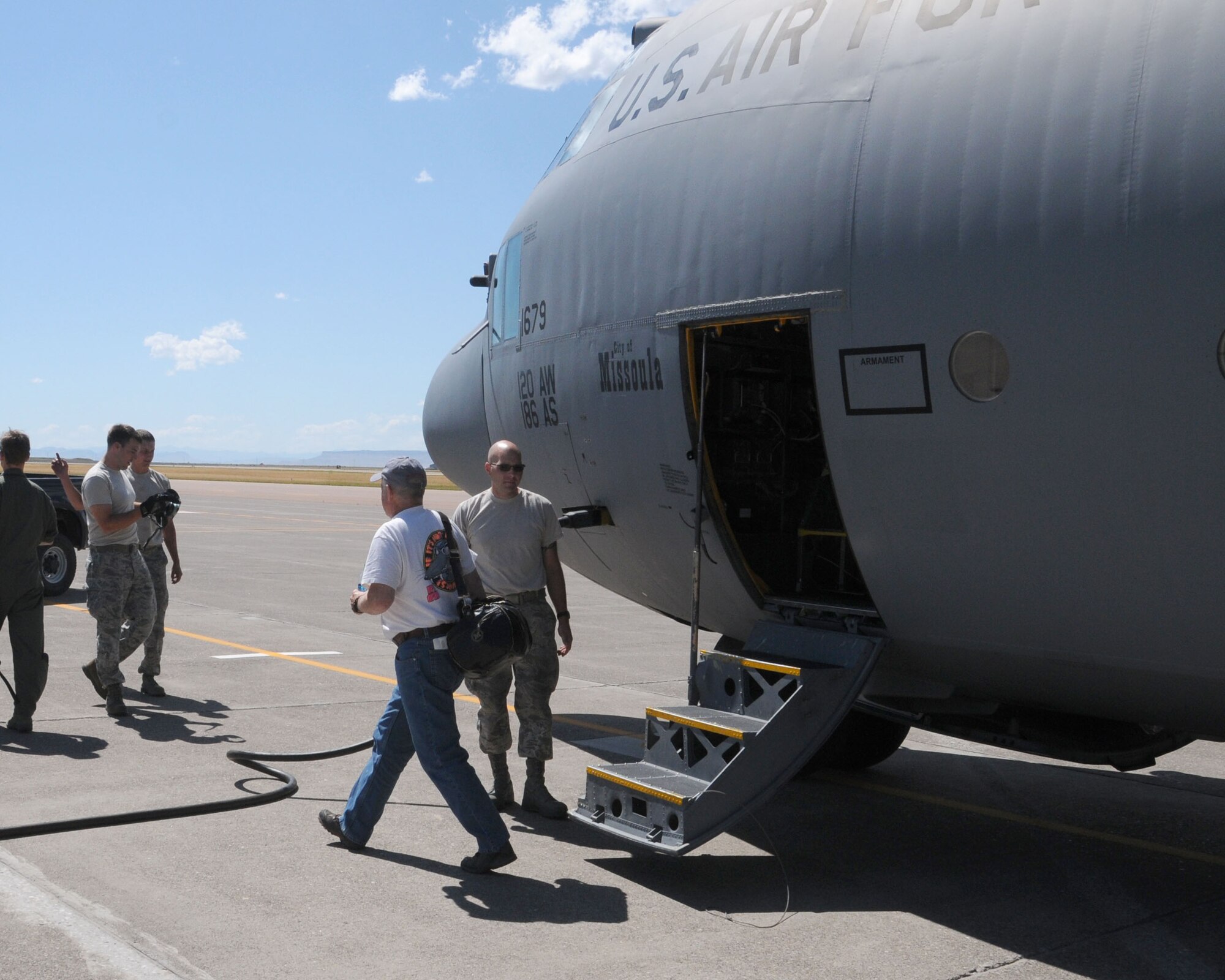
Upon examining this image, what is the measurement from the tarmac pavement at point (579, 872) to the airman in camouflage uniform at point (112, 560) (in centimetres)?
35

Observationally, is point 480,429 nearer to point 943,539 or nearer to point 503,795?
point 503,795

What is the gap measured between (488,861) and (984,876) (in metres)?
2.31

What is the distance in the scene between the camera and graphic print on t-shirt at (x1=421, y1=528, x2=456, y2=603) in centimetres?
573

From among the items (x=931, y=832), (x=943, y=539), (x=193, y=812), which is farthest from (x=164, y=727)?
(x=943, y=539)

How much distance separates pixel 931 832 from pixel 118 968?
409 centimetres

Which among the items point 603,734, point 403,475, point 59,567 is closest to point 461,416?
point 603,734

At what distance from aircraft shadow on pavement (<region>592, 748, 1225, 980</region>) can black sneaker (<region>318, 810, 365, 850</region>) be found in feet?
3.77

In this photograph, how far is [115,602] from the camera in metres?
9.09

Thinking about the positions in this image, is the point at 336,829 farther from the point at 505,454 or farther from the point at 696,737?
the point at 505,454

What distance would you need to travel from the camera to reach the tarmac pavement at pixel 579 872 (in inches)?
190

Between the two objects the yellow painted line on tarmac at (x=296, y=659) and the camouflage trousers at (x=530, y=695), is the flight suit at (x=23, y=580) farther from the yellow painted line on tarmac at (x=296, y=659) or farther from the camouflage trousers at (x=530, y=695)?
the camouflage trousers at (x=530, y=695)

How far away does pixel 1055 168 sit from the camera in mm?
4762

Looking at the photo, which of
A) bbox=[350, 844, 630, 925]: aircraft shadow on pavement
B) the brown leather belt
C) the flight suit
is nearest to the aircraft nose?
the flight suit

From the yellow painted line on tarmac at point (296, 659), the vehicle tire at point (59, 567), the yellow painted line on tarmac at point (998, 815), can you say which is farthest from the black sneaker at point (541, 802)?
the vehicle tire at point (59, 567)
